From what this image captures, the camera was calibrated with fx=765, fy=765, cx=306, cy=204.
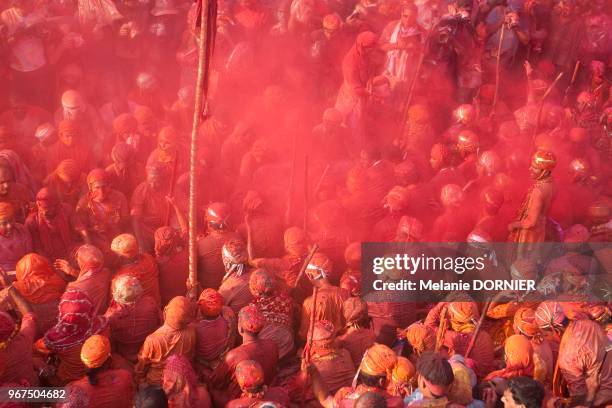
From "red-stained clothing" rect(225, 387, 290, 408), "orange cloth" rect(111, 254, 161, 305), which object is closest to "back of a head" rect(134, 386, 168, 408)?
"red-stained clothing" rect(225, 387, 290, 408)

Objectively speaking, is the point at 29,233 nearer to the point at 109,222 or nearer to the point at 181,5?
the point at 109,222

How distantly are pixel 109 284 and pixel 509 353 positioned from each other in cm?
390

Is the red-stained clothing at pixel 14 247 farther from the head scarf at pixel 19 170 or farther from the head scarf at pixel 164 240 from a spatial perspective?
the head scarf at pixel 164 240

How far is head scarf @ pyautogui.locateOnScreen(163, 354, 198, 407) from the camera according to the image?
19.2 ft

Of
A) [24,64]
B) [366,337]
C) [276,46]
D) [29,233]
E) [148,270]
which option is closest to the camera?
[366,337]

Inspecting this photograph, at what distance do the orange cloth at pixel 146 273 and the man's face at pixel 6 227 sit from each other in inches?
51.4

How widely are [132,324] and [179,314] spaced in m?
0.84

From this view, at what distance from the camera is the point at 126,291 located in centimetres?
704

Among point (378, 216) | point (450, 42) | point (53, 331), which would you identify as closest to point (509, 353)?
point (378, 216)

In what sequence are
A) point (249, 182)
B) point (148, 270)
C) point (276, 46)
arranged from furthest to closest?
point (276, 46), point (249, 182), point (148, 270)

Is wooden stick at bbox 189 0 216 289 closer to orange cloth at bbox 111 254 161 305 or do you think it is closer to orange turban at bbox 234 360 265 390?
orange cloth at bbox 111 254 161 305

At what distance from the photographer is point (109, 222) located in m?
8.73

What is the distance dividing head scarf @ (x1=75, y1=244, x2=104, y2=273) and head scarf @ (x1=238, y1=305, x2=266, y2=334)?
5.50 feet

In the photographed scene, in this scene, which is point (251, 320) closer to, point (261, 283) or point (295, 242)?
point (261, 283)
